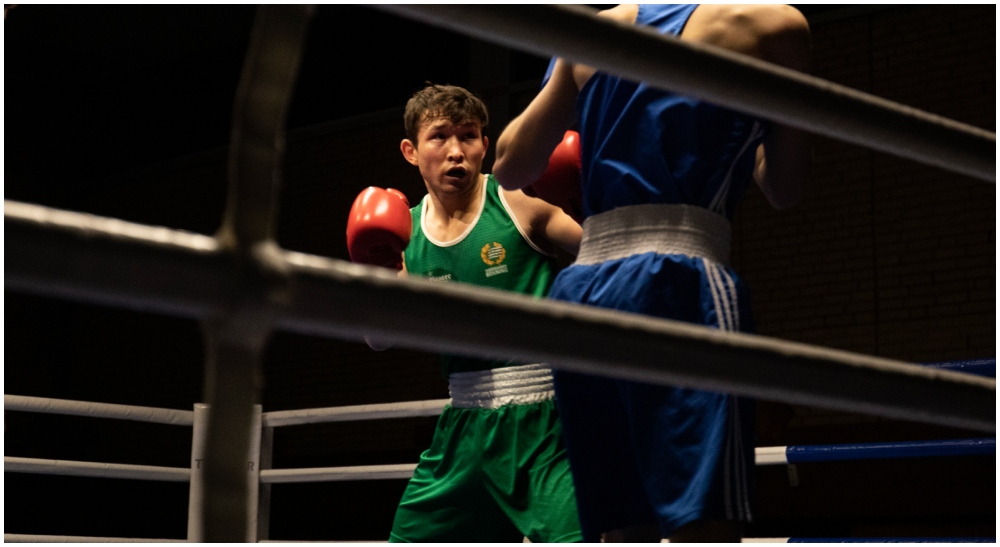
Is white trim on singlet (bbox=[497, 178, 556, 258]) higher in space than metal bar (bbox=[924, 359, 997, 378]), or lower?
higher

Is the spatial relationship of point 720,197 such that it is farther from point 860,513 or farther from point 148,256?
point 860,513

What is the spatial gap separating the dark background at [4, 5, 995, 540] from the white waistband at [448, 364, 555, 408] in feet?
15.4

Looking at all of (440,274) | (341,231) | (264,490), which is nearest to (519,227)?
(440,274)

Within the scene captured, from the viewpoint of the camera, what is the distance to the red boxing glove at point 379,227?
2682 millimetres

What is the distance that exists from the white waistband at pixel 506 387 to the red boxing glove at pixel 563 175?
1.30 ft

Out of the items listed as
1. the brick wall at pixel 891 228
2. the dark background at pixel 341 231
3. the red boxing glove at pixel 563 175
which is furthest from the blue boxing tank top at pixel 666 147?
the brick wall at pixel 891 228

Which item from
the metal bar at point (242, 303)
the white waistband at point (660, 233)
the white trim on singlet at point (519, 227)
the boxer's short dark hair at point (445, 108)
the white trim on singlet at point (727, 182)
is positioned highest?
the boxer's short dark hair at point (445, 108)

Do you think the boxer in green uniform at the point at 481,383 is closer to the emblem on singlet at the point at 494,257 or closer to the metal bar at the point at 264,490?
the emblem on singlet at the point at 494,257

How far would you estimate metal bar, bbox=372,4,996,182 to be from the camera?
629mm

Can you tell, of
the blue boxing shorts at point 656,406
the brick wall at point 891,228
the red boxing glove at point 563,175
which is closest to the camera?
the blue boxing shorts at point 656,406

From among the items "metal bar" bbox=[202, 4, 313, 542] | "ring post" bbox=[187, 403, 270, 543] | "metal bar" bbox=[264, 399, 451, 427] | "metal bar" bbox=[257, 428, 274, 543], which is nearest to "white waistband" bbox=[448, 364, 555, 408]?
"metal bar" bbox=[264, 399, 451, 427]

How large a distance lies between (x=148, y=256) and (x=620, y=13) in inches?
53.5

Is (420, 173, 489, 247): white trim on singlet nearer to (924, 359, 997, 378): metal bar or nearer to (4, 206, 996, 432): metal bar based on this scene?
(924, 359, 997, 378): metal bar

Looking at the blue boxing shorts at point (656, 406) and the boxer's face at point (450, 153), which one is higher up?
the boxer's face at point (450, 153)
